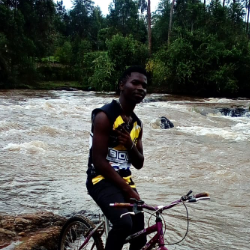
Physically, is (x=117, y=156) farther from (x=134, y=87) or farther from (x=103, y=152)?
(x=134, y=87)

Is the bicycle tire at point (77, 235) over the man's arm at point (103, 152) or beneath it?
beneath

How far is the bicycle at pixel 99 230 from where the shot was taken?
6.72 ft

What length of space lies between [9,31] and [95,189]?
32.3m

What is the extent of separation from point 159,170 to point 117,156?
564cm

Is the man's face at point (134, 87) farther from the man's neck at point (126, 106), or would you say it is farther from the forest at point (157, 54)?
the forest at point (157, 54)

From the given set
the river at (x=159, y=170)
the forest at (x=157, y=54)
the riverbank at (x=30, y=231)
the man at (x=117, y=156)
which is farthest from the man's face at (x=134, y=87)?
the forest at (x=157, y=54)

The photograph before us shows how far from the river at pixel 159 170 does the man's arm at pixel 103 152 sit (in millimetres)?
1974

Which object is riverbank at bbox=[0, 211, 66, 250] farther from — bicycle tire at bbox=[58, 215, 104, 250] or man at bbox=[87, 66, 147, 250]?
man at bbox=[87, 66, 147, 250]

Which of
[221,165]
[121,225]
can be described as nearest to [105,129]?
[121,225]

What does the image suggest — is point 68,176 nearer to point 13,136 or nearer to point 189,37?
point 13,136

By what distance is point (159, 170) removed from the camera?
7965 millimetres

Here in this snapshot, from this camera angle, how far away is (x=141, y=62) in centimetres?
3281

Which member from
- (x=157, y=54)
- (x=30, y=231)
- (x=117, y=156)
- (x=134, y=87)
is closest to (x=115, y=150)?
(x=117, y=156)

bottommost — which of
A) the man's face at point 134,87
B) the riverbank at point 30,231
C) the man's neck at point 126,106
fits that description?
the riverbank at point 30,231
